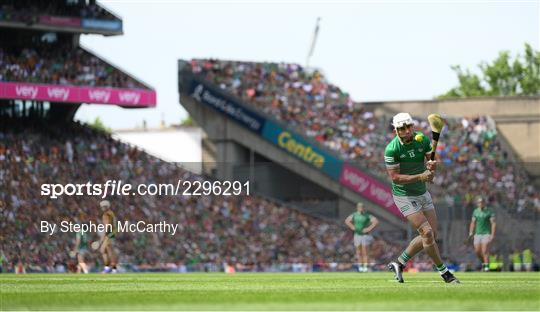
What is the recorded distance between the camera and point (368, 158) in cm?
5106

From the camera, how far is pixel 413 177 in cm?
1866

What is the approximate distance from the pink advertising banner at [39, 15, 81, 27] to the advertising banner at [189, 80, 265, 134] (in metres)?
6.24

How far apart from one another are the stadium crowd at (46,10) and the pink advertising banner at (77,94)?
8.97 feet

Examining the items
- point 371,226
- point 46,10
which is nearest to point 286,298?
point 371,226

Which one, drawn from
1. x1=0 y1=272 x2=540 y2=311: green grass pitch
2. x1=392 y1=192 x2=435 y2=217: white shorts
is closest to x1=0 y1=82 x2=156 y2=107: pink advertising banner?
x1=0 y1=272 x2=540 y2=311: green grass pitch

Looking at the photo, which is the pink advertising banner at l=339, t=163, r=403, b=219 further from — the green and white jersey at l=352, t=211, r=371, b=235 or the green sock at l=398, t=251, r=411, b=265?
the green sock at l=398, t=251, r=411, b=265

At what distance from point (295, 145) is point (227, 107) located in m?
3.81

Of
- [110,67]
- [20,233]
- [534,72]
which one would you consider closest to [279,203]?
[20,233]

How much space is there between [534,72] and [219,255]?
194ft

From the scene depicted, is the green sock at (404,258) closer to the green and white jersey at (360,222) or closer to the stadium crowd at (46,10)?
the green and white jersey at (360,222)

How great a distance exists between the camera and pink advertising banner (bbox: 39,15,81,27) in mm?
49562

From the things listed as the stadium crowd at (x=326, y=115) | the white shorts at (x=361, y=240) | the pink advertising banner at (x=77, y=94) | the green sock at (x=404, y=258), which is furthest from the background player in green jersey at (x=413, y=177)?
the pink advertising banner at (x=77, y=94)

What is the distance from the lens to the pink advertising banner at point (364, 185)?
4444 centimetres

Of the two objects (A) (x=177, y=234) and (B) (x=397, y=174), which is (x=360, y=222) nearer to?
(A) (x=177, y=234)
